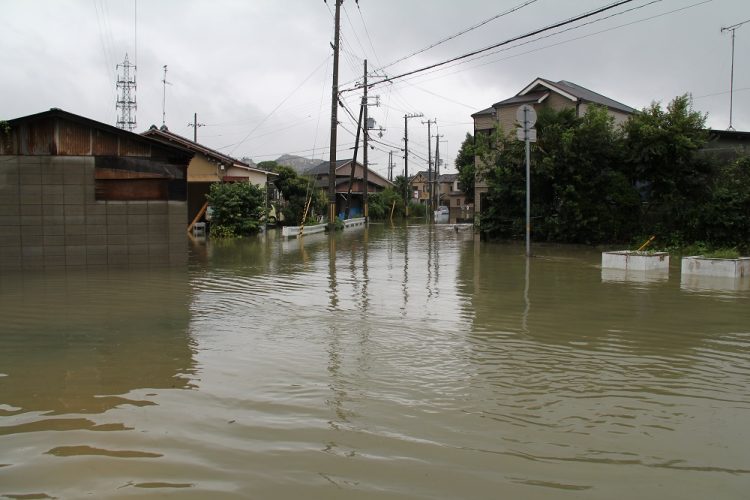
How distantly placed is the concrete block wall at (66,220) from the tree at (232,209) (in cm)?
1284

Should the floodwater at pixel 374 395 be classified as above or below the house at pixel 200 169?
below

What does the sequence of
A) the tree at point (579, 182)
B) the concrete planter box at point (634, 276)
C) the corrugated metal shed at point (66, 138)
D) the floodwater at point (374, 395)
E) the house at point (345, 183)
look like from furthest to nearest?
the house at point (345, 183) < the tree at point (579, 182) < the corrugated metal shed at point (66, 138) < the concrete planter box at point (634, 276) < the floodwater at point (374, 395)

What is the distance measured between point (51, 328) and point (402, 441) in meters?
5.11

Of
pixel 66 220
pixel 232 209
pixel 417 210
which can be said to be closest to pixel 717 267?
pixel 66 220

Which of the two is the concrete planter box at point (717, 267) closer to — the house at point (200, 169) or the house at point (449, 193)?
the house at point (200, 169)

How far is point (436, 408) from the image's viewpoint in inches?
175

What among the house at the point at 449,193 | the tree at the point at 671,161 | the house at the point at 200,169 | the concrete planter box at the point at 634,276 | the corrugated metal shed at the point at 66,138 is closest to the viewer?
the concrete planter box at the point at 634,276

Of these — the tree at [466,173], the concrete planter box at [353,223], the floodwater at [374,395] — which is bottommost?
the floodwater at [374,395]

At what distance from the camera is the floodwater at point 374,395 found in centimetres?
336

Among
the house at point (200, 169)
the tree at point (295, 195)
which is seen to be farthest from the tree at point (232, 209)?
the tree at point (295, 195)

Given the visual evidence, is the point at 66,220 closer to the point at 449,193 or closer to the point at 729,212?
the point at 729,212

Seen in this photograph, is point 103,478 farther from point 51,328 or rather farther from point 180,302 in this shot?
point 180,302

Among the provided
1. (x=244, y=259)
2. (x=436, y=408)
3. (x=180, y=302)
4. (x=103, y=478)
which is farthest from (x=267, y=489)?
(x=244, y=259)

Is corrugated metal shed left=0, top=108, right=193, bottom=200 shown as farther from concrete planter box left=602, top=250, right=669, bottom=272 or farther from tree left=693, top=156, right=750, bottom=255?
tree left=693, top=156, right=750, bottom=255
